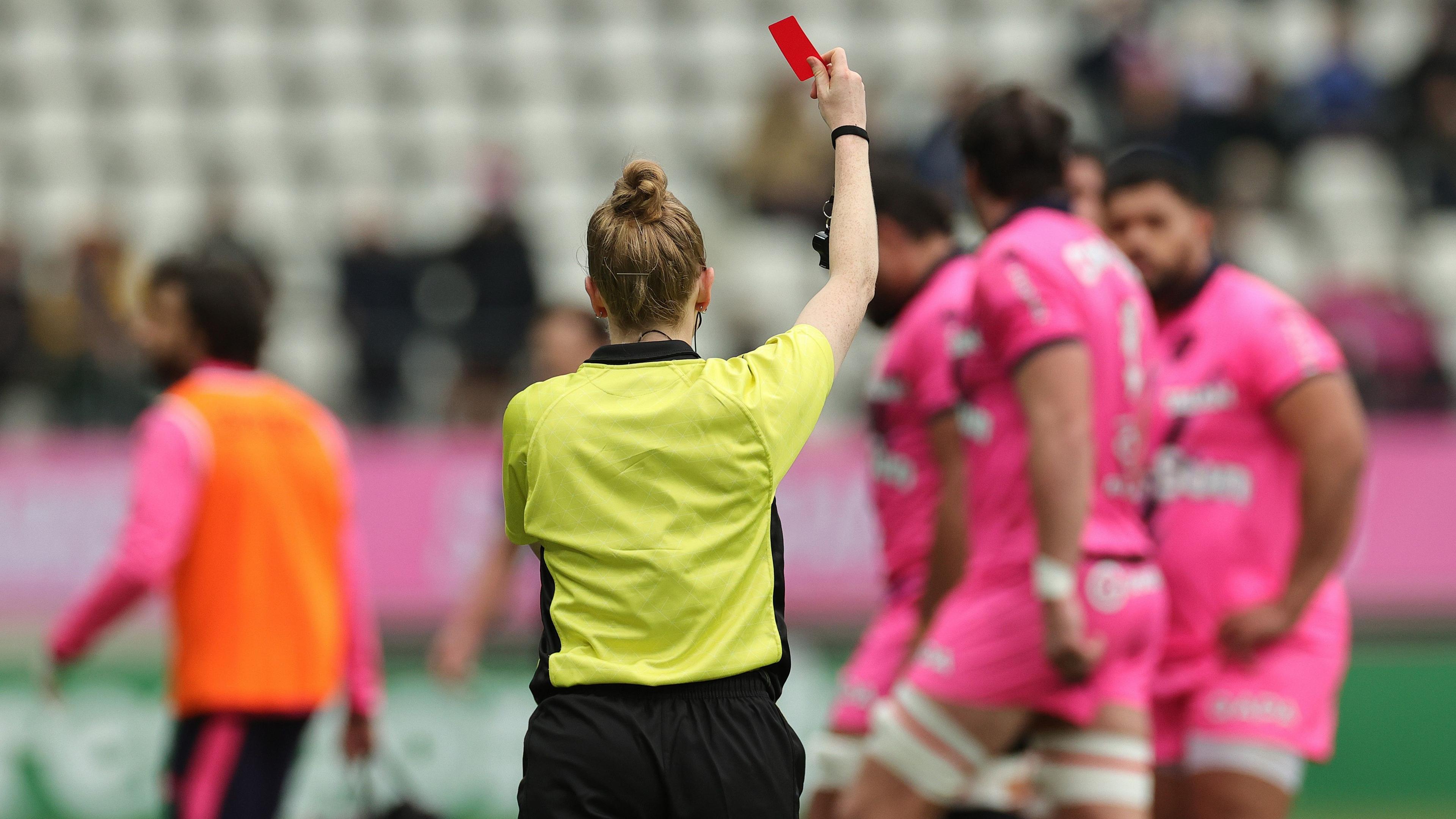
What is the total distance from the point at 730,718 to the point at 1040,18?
12.2 m

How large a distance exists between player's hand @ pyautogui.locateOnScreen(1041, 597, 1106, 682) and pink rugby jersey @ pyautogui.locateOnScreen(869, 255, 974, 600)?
1047mm

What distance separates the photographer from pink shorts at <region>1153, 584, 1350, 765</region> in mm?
4492

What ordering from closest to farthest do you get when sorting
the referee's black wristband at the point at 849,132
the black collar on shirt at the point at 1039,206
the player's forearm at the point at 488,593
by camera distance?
the referee's black wristband at the point at 849,132 → the black collar on shirt at the point at 1039,206 → the player's forearm at the point at 488,593

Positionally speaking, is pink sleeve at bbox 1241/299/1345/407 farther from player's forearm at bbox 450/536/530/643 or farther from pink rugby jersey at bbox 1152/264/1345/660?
player's forearm at bbox 450/536/530/643

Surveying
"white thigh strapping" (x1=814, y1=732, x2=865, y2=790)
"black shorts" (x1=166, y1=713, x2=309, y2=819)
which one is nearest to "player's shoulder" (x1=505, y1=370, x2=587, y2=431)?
"black shorts" (x1=166, y1=713, x2=309, y2=819)

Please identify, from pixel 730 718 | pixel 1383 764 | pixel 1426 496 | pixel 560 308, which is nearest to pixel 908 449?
pixel 560 308

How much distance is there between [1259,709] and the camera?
177 inches

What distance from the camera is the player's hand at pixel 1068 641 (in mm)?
3896

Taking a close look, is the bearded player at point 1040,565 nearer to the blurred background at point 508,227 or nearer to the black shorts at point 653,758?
the black shorts at point 653,758

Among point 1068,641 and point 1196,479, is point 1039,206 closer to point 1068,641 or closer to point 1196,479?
point 1196,479

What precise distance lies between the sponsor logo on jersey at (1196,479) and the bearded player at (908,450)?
56 cm

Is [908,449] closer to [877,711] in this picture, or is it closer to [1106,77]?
[877,711]

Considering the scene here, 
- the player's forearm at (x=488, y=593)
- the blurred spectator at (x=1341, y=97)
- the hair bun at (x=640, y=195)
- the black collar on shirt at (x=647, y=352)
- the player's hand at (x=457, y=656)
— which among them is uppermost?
the blurred spectator at (x=1341, y=97)

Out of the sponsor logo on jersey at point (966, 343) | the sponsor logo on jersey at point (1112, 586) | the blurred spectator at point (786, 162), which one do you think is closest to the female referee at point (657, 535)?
the sponsor logo on jersey at point (1112, 586)
